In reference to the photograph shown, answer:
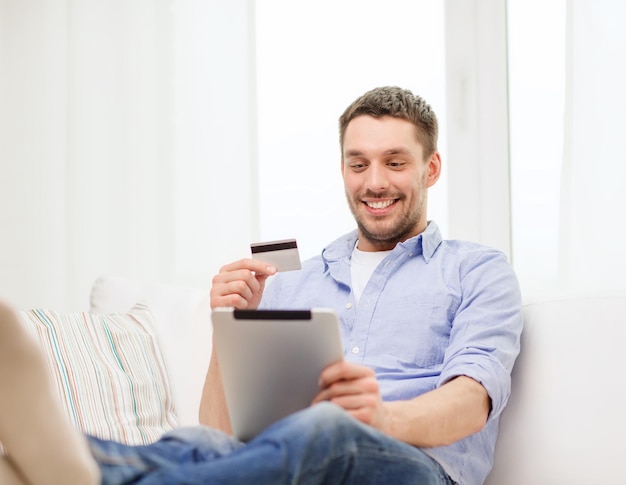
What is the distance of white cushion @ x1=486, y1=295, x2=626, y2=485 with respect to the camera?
59.1 inches

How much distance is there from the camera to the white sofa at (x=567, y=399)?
4.93ft

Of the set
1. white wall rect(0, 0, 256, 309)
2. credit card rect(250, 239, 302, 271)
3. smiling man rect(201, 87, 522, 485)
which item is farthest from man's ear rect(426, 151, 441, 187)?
white wall rect(0, 0, 256, 309)

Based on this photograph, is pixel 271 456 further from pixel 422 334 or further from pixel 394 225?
pixel 394 225

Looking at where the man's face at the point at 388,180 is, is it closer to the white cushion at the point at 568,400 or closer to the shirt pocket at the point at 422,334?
the shirt pocket at the point at 422,334

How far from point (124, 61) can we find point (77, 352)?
1464 mm

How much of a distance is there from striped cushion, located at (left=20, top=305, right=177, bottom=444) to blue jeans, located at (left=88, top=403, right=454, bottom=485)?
2.08 feet

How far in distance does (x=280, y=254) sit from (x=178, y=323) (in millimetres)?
556

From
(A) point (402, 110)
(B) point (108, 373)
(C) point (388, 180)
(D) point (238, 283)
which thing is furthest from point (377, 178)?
(B) point (108, 373)

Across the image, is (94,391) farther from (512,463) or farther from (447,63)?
(447,63)

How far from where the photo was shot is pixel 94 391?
1.72 meters

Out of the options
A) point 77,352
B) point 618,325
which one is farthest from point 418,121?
point 77,352

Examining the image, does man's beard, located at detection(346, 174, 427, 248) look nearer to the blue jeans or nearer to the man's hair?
the man's hair

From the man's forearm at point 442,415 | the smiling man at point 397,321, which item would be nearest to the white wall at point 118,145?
the smiling man at point 397,321

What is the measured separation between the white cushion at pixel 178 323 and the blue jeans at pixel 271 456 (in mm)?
764
